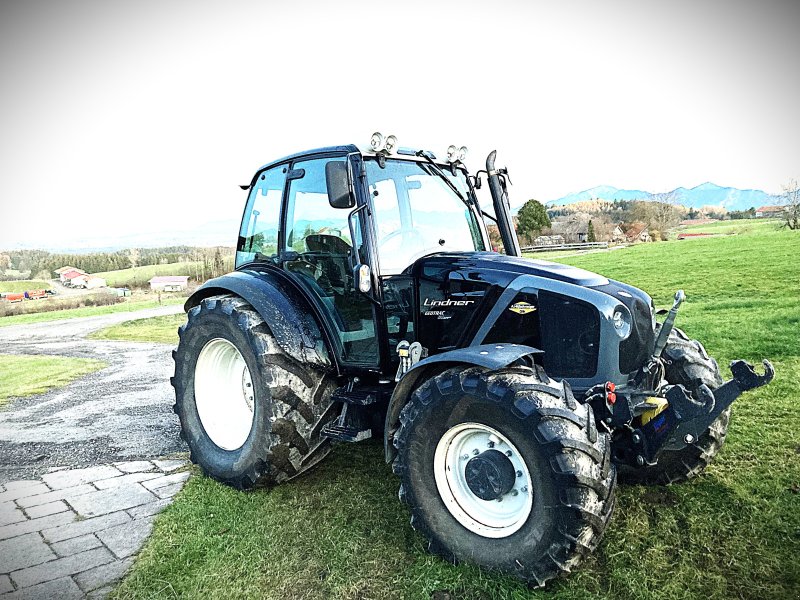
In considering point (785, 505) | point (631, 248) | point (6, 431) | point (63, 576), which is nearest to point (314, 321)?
point (63, 576)

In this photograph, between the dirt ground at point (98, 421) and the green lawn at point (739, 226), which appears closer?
the dirt ground at point (98, 421)

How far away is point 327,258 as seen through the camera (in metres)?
4.79

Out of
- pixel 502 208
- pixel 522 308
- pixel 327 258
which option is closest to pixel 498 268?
pixel 522 308

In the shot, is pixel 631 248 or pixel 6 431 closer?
pixel 6 431

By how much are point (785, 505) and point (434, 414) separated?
2.56 meters

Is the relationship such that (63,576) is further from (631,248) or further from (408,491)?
(631,248)

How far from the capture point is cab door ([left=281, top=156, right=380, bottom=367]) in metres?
4.58

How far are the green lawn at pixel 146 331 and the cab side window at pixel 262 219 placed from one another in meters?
8.68

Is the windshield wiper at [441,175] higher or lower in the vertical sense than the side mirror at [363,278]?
A: higher

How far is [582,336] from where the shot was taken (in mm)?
3795

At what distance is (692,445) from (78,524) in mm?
4391

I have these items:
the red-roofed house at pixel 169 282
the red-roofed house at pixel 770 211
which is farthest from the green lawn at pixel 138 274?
the red-roofed house at pixel 770 211

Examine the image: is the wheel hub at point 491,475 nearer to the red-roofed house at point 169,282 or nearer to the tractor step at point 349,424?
the tractor step at point 349,424

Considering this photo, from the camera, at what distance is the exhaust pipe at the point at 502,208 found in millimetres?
5059
